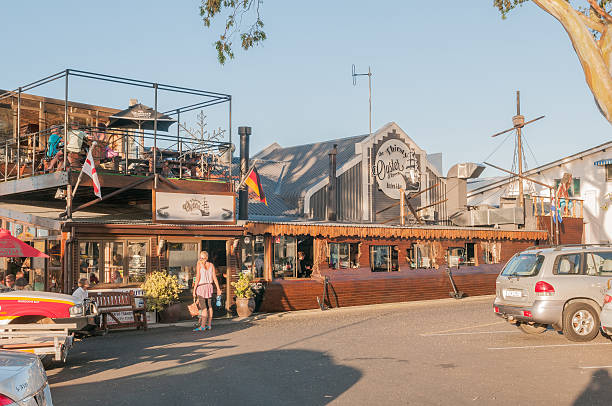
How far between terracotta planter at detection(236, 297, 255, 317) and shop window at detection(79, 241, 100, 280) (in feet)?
13.8

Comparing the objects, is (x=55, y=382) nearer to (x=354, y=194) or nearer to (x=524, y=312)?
(x=524, y=312)

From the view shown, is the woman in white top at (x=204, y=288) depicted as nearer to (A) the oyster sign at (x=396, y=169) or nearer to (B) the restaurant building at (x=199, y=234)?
(B) the restaurant building at (x=199, y=234)

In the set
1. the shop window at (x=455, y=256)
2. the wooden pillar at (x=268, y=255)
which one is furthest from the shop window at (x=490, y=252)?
the wooden pillar at (x=268, y=255)

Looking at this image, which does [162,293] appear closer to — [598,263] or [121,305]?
[121,305]

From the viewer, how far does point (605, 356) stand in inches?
436

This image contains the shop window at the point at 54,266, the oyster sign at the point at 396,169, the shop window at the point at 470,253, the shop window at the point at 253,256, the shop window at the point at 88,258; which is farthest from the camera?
the oyster sign at the point at 396,169

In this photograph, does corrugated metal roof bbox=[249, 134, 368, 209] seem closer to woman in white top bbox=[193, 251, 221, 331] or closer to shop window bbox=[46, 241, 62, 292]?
shop window bbox=[46, 241, 62, 292]

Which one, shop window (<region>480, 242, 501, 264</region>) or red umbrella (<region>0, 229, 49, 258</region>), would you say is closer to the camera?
red umbrella (<region>0, 229, 49, 258</region>)

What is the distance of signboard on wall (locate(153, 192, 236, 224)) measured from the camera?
1933cm

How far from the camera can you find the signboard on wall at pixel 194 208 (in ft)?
63.4

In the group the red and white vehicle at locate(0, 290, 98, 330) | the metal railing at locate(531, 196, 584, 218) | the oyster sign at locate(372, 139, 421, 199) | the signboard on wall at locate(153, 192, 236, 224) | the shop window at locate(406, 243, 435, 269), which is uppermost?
the oyster sign at locate(372, 139, 421, 199)

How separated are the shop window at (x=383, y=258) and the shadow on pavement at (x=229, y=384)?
13.1m

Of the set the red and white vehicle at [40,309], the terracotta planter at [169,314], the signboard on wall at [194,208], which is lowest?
the terracotta planter at [169,314]

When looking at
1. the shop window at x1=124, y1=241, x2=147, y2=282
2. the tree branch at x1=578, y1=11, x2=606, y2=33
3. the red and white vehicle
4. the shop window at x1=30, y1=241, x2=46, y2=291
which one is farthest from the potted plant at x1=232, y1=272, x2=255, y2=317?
the tree branch at x1=578, y1=11, x2=606, y2=33
